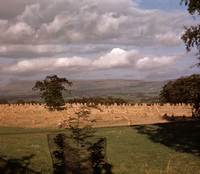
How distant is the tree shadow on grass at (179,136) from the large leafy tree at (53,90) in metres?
28.9

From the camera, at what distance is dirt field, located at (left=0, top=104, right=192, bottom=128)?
54.2m

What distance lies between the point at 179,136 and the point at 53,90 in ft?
122

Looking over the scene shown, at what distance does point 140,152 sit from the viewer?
26859mm

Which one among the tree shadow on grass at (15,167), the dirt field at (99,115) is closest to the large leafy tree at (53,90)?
the dirt field at (99,115)

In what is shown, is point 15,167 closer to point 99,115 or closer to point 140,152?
point 140,152

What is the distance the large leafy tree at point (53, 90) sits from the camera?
7050cm

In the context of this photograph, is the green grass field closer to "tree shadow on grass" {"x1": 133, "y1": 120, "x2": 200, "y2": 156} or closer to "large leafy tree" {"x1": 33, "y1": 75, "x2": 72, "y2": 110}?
"tree shadow on grass" {"x1": 133, "y1": 120, "x2": 200, "y2": 156}

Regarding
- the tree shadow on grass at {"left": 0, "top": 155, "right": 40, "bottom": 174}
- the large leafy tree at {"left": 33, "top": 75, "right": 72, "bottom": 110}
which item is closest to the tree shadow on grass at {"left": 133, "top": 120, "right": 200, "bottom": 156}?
the tree shadow on grass at {"left": 0, "top": 155, "right": 40, "bottom": 174}

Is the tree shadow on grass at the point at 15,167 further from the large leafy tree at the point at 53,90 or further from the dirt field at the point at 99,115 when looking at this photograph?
the large leafy tree at the point at 53,90

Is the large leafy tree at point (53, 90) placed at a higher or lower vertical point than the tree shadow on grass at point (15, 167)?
higher

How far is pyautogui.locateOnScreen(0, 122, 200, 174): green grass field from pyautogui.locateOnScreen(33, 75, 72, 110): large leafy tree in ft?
103

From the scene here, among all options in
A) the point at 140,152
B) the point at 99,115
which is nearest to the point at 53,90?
the point at 99,115

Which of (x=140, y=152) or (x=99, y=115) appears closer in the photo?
(x=140, y=152)

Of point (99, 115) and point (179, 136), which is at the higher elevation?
point (99, 115)
